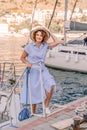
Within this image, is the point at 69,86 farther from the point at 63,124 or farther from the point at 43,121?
the point at 63,124

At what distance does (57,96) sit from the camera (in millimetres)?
17281

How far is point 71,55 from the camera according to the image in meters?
25.2

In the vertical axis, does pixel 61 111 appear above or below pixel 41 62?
below

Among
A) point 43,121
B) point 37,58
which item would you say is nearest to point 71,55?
point 37,58

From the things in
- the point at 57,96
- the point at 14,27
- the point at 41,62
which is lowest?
the point at 57,96

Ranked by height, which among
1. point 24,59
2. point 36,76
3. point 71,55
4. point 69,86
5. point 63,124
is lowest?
point 63,124

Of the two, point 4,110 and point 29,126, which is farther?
point 4,110

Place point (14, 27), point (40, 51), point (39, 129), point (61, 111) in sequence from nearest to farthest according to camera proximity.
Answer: point (39, 129)
point (40, 51)
point (61, 111)
point (14, 27)

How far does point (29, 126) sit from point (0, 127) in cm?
59

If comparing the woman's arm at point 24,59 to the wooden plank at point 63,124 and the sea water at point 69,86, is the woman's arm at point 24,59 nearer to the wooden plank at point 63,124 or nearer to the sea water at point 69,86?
the wooden plank at point 63,124

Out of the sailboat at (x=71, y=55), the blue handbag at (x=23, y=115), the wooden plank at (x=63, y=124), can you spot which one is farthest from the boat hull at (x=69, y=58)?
the wooden plank at (x=63, y=124)

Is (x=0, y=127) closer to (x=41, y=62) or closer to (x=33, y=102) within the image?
(x=33, y=102)

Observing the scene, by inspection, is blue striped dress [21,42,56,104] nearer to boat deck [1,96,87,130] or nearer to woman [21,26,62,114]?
woman [21,26,62,114]

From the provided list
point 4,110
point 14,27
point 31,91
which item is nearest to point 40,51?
point 31,91
